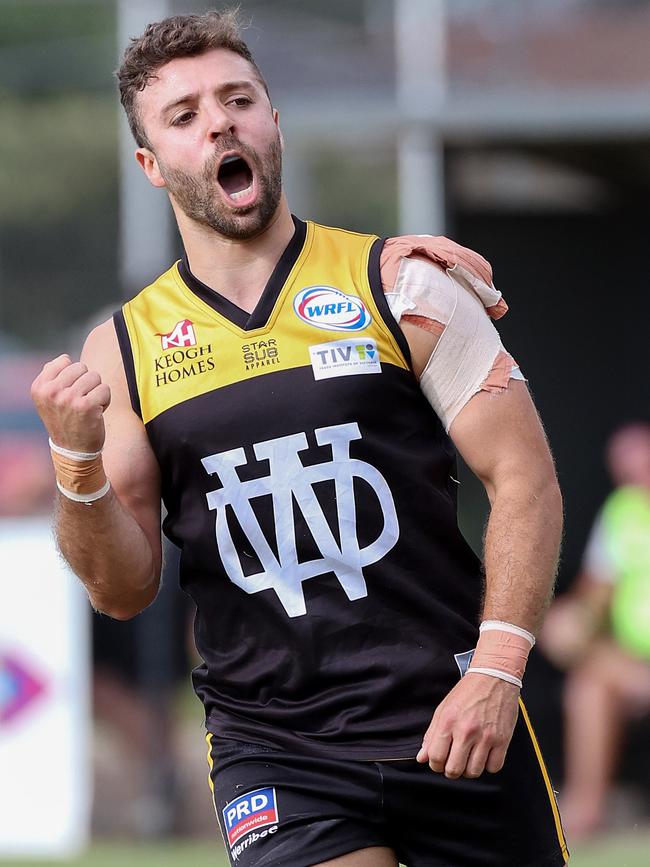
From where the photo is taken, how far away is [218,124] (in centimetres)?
371

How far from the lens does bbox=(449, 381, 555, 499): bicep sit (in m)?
3.51

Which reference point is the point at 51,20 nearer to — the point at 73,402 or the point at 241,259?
the point at 241,259

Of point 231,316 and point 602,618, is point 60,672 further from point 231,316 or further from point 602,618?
point 231,316

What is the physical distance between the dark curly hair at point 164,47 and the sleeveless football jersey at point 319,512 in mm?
632

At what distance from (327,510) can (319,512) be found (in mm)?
18

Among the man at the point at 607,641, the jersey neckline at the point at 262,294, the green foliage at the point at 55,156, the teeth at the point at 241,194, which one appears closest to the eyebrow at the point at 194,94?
the teeth at the point at 241,194

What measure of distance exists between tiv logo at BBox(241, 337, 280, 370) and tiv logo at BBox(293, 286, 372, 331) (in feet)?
0.32

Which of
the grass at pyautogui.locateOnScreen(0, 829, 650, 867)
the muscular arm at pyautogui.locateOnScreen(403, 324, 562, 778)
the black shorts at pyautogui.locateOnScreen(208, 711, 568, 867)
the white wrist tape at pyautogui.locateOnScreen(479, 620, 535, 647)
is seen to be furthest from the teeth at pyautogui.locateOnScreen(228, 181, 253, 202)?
the grass at pyautogui.locateOnScreen(0, 829, 650, 867)

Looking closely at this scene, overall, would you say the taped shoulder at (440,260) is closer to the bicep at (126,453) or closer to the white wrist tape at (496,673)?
the bicep at (126,453)

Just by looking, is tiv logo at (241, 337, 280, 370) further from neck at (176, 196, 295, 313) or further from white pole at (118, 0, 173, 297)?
white pole at (118, 0, 173, 297)

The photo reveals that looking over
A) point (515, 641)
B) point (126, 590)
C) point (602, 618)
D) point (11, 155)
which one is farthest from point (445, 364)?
point (11, 155)

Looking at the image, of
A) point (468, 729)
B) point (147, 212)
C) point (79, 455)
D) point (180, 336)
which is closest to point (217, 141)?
point (180, 336)

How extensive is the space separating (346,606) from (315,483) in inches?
11.2

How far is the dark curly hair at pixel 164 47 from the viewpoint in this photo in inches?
151
